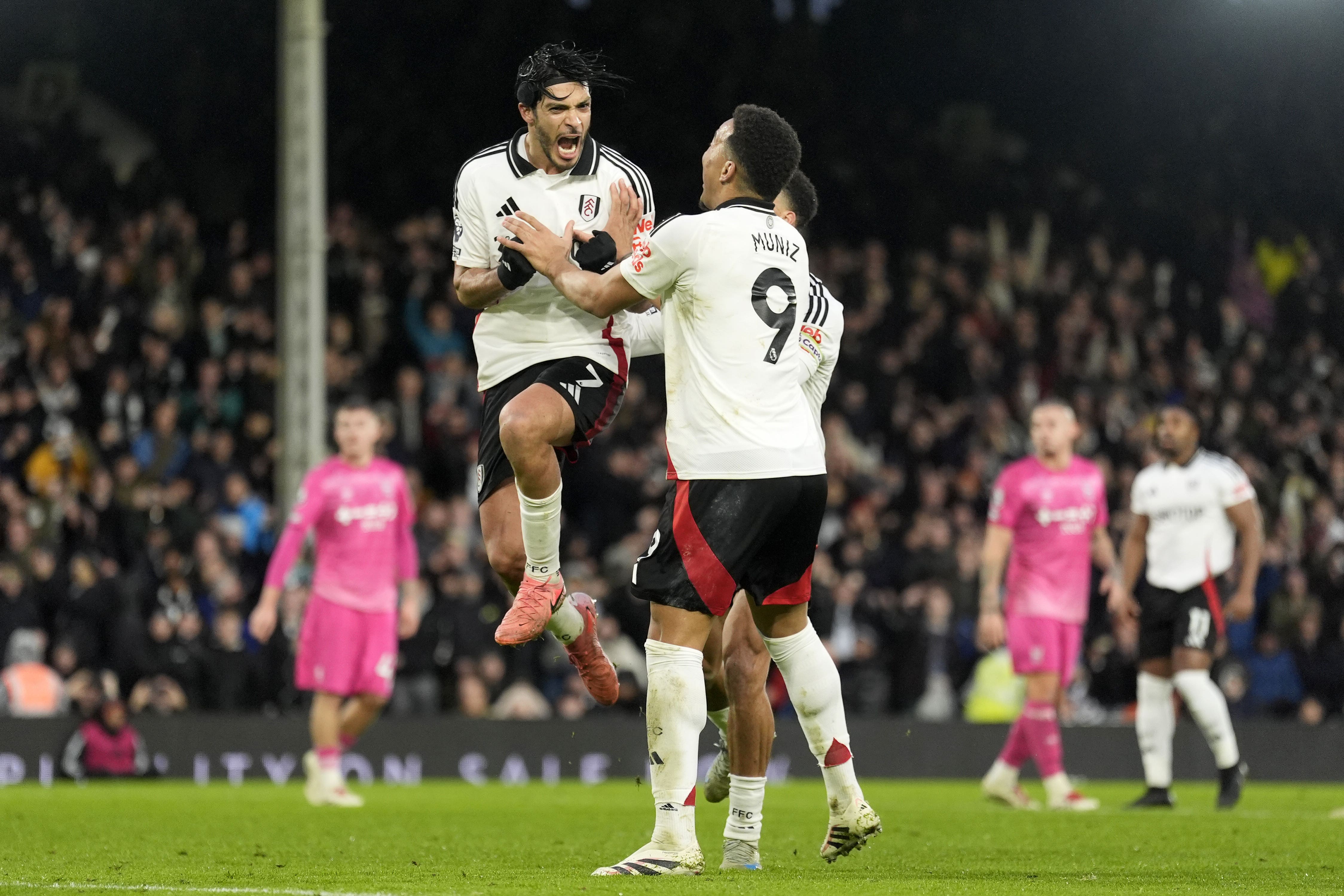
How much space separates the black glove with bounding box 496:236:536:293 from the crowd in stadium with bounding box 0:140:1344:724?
8.37m

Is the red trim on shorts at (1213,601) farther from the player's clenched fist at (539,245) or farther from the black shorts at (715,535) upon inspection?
the player's clenched fist at (539,245)

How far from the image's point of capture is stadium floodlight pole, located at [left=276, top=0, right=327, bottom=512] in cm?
1519

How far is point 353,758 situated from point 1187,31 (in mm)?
13678

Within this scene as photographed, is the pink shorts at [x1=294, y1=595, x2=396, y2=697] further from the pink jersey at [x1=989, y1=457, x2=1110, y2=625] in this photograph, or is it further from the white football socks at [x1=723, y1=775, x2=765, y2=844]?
the white football socks at [x1=723, y1=775, x2=765, y2=844]

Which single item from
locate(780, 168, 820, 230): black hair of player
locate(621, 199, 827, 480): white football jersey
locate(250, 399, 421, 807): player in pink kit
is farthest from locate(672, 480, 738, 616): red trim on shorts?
locate(250, 399, 421, 807): player in pink kit

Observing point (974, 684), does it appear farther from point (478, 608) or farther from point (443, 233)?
point (443, 233)

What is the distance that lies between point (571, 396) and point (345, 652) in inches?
195

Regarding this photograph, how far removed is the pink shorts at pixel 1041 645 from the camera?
464 inches

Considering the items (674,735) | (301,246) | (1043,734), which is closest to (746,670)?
(674,735)

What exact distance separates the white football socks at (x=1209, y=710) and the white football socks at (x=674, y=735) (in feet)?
19.7

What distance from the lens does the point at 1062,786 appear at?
1164 centimetres

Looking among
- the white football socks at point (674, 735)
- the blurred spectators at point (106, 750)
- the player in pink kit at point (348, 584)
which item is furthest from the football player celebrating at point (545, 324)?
the blurred spectators at point (106, 750)

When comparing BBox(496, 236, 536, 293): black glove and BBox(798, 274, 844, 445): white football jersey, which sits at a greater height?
BBox(496, 236, 536, 293): black glove

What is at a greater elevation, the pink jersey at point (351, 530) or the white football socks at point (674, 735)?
the pink jersey at point (351, 530)
